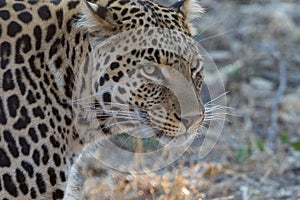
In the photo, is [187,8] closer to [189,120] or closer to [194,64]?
[194,64]

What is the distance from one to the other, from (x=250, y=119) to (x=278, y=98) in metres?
0.72

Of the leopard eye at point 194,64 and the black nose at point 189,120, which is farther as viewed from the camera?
the leopard eye at point 194,64

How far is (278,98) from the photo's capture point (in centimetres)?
1112

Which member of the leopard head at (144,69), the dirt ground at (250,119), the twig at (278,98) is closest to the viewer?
the leopard head at (144,69)

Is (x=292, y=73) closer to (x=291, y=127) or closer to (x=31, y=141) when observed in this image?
(x=291, y=127)

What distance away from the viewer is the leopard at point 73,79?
20.1ft

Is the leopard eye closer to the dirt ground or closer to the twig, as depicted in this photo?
the dirt ground

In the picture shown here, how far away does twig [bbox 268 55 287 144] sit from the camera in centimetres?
1049

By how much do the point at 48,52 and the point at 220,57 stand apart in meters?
6.29

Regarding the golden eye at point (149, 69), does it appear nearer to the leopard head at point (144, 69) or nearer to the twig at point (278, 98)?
the leopard head at point (144, 69)

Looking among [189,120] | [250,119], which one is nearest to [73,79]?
[189,120]

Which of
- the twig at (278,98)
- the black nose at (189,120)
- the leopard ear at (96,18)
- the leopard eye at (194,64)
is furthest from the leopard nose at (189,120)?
the twig at (278,98)

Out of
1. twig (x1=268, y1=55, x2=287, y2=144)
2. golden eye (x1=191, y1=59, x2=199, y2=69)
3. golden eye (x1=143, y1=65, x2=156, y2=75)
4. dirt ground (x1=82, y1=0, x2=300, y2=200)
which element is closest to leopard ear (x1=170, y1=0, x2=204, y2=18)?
dirt ground (x1=82, y1=0, x2=300, y2=200)

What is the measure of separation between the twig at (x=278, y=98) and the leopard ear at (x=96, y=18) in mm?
4493
